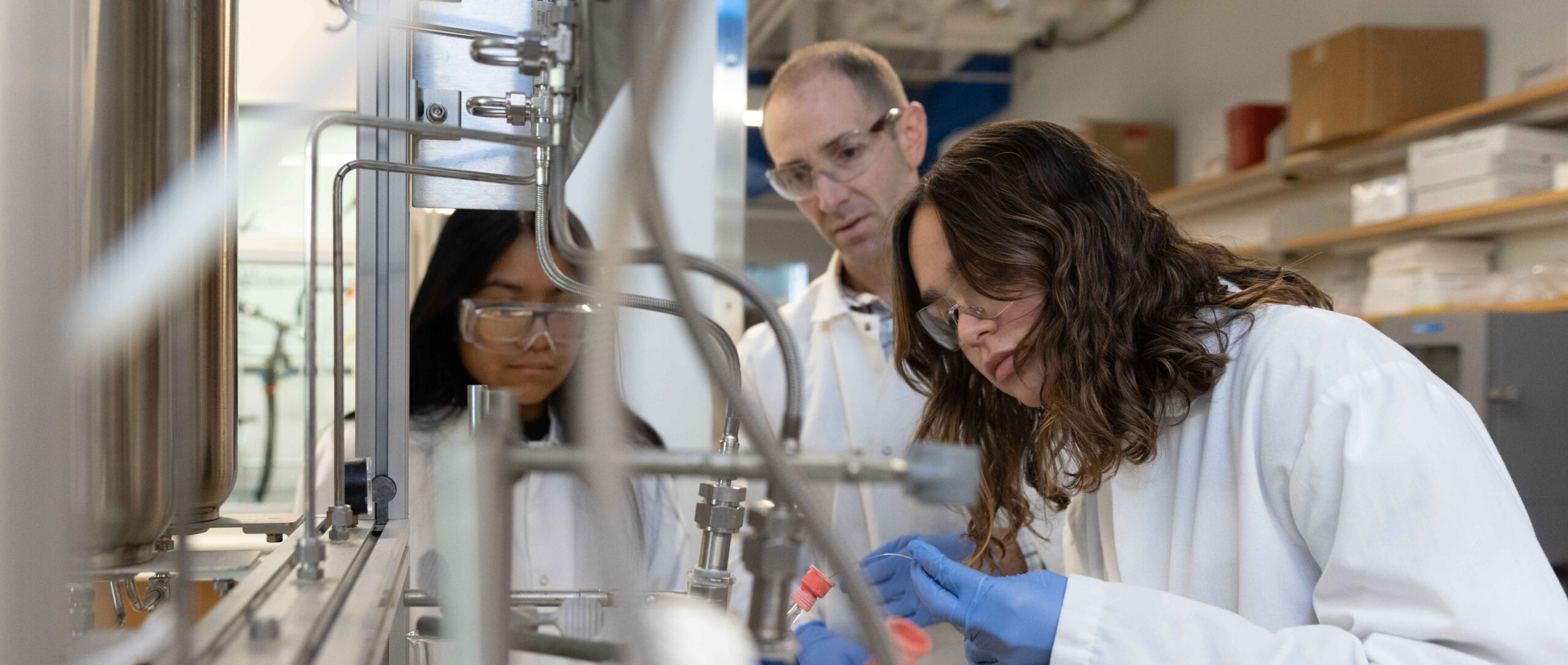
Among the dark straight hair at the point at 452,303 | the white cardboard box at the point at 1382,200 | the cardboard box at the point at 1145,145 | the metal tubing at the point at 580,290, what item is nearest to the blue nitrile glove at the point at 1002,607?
the metal tubing at the point at 580,290

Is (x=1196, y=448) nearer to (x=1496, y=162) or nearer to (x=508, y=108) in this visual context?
(x=508, y=108)

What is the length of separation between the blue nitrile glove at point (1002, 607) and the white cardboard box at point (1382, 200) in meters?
2.39

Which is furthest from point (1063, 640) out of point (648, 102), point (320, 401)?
point (320, 401)

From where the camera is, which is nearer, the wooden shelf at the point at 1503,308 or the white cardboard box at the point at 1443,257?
the wooden shelf at the point at 1503,308

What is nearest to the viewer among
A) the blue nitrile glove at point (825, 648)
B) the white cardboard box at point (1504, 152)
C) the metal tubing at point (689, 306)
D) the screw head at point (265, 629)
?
the metal tubing at point (689, 306)

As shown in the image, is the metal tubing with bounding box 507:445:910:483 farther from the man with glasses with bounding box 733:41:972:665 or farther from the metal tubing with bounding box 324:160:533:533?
the man with glasses with bounding box 733:41:972:665

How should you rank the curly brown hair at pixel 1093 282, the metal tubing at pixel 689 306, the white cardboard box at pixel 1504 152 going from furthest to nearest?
the white cardboard box at pixel 1504 152, the curly brown hair at pixel 1093 282, the metal tubing at pixel 689 306

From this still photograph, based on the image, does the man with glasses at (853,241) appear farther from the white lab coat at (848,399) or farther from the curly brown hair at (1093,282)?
the curly brown hair at (1093,282)

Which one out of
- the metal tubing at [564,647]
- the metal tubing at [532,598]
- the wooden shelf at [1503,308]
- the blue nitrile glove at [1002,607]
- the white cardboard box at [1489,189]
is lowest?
the blue nitrile glove at [1002,607]

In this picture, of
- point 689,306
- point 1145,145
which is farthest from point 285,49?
point 1145,145

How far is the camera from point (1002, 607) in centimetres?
91

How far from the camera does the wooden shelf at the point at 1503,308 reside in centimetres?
232

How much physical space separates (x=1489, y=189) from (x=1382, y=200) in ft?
1.23

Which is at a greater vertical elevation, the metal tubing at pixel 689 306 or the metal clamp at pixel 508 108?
the metal clamp at pixel 508 108
